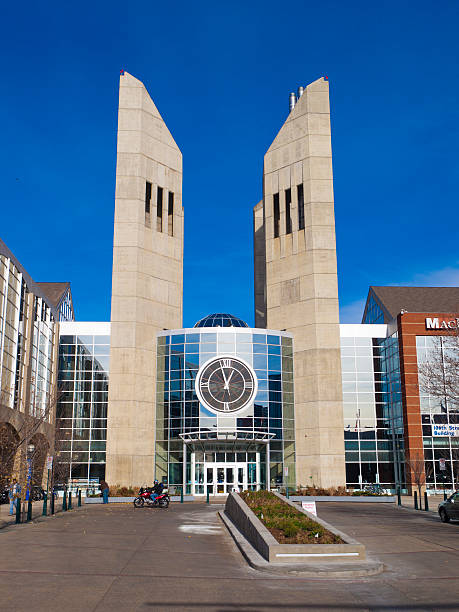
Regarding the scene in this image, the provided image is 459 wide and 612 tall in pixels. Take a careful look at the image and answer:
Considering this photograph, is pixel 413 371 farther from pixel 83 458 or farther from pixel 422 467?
pixel 83 458

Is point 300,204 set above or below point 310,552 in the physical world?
above

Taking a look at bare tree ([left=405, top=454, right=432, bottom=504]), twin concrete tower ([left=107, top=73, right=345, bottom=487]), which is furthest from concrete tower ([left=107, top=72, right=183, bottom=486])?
bare tree ([left=405, top=454, right=432, bottom=504])

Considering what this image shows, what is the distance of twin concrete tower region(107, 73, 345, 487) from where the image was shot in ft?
168

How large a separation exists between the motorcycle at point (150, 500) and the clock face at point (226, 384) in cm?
1400

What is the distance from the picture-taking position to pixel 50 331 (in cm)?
5366

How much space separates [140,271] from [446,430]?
27774 mm

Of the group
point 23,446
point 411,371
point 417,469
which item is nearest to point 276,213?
point 411,371

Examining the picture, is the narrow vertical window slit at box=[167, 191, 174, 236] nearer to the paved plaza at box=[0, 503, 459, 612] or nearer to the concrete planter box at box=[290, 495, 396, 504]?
the concrete planter box at box=[290, 495, 396, 504]

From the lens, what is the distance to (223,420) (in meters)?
50.0

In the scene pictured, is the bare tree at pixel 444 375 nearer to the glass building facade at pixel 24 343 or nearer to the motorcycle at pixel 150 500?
the motorcycle at pixel 150 500

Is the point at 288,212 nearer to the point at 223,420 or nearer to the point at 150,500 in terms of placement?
the point at 223,420

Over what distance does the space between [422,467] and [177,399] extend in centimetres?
1948

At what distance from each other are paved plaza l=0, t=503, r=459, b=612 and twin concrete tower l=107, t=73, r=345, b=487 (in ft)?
93.0

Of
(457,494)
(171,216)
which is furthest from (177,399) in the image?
(457,494)
